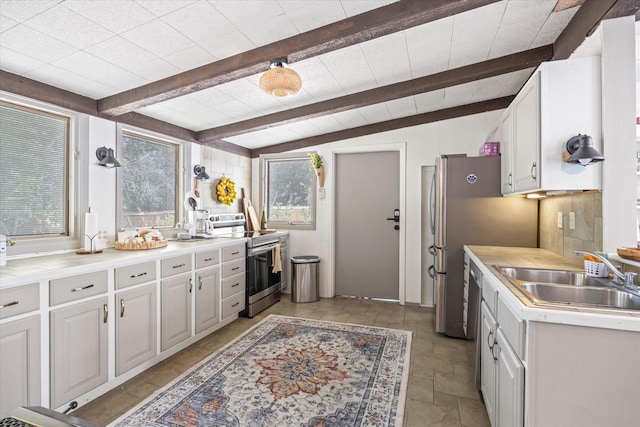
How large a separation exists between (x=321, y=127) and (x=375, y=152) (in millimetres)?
826

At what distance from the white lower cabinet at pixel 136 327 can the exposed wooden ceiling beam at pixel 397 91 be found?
203 cm

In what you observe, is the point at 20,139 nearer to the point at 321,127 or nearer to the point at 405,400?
the point at 321,127

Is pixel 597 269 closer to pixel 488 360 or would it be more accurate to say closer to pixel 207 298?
pixel 488 360

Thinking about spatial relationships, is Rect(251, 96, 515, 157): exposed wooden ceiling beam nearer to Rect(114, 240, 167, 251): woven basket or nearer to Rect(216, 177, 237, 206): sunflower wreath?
Rect(216, 177, 237, 206): sunflower wreath

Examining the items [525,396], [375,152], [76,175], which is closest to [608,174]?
[525,396]

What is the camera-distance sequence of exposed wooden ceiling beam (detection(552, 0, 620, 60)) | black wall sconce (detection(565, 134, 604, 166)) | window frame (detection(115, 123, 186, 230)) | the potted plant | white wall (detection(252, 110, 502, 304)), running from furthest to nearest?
the potted plant
white wall (detection(252, 110, 502, 304))
window frame (detection(115, 123, 186, 230))
exposed wooden ceiling beam (detection(552, 0, 620, 60))
black wall sconce (detection(565, 134, 604, 166))

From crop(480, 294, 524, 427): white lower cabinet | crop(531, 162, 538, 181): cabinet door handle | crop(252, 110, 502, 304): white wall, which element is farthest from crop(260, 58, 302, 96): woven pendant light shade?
crop(252, 110, 502, 304): white wall

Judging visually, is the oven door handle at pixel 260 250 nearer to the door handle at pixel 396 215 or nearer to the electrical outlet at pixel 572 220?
the door handle at pixel 396 215

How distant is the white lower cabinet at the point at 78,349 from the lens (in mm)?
1858

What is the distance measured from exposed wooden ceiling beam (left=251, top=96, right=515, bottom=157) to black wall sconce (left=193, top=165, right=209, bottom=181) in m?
1.18

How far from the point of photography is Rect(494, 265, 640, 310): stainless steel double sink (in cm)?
146

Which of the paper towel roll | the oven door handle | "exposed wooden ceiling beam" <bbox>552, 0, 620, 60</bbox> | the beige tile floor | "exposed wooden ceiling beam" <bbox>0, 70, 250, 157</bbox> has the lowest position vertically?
the beige tile floor

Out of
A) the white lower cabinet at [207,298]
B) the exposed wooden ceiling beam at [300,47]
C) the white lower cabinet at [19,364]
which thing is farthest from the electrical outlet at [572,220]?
the white lower cabinet at [19,364]

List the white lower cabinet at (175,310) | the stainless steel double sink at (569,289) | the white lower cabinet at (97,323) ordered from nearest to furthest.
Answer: the stainless steel double sink at (569,289), the white lower cabinet at (97,323), the white lower cabinet at (175,310)
